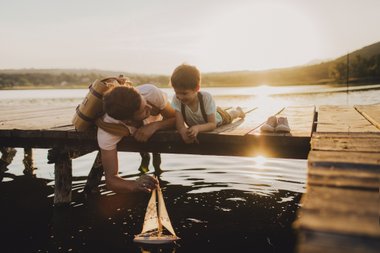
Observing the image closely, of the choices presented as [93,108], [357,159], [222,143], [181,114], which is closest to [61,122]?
[93,108]

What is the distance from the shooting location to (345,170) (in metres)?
2.63

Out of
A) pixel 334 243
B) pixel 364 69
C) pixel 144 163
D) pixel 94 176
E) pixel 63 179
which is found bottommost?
pixel 144 163

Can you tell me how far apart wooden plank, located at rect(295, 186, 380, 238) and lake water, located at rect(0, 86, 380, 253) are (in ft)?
11.5

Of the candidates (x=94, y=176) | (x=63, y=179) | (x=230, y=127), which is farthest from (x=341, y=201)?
(x=94, y=176)

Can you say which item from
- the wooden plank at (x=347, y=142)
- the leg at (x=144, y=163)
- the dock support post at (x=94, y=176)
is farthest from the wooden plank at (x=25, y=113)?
the wooden plank at (x=347, y=142)

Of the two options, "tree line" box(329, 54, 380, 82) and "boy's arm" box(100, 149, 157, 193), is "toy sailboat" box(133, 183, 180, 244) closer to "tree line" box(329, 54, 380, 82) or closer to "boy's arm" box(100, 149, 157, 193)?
"boy's arm" box(100, 149, 157, 193)

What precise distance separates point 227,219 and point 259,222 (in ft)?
1.74

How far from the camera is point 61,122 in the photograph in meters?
7.18

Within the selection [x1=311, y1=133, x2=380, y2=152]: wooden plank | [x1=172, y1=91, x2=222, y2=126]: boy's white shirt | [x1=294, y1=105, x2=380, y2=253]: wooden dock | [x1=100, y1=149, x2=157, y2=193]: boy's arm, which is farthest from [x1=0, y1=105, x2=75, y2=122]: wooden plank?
[x1=294, y1=105, x2=380, y2=253]: wooden dock

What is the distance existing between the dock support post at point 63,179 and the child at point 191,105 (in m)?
2.55

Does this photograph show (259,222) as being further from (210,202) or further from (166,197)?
(166,197)

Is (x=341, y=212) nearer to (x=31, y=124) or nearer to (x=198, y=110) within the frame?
(x=198, y=110)

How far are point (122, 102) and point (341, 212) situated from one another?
3085 millimetres

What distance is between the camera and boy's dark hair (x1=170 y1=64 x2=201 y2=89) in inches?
198
